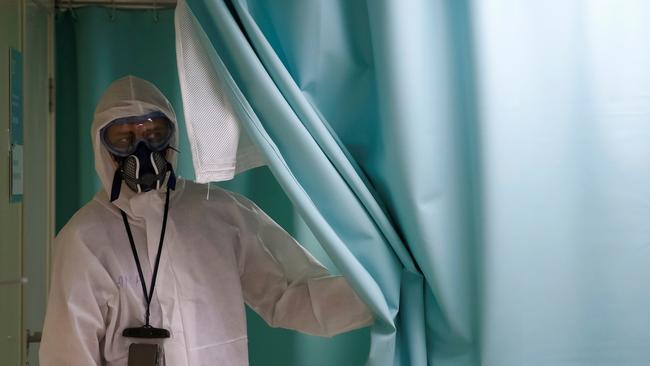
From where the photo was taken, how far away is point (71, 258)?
1593mm

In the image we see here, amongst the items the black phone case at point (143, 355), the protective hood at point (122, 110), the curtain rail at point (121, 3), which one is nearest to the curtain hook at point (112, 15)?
the curtain rail at point (121, 3)

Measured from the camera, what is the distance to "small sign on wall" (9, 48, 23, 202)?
180 cm

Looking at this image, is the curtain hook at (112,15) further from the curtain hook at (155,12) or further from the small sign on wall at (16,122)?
the small sign on wall at (16,122)

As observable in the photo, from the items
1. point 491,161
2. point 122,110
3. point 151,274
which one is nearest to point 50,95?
point 122,110

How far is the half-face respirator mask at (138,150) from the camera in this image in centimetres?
163

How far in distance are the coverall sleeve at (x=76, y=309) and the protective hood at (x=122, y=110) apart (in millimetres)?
159

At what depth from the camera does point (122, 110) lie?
1.63 meters

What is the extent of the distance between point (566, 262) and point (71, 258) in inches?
41.6

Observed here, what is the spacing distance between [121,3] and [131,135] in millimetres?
683

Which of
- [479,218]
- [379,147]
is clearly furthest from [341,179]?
[479,218]

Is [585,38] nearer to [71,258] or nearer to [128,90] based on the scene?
[128,90]

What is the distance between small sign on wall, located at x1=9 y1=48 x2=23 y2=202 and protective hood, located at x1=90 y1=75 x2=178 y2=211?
10.8 inches

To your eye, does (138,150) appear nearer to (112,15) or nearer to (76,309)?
(76,309)

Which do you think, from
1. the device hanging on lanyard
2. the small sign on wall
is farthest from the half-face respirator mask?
the small sign on wall
